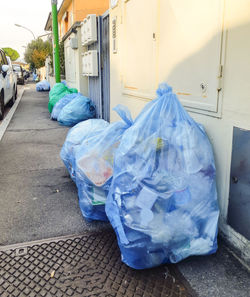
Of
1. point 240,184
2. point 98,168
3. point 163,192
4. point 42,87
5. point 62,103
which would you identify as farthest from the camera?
point 42,87

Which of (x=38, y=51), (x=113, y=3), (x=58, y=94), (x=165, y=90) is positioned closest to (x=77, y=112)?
(x=58, y=94)

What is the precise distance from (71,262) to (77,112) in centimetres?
500

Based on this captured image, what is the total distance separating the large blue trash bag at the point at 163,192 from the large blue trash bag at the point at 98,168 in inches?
18.3

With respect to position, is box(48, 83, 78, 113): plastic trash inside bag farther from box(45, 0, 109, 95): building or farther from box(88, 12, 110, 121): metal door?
box(88, 12, 110, 121): metal door

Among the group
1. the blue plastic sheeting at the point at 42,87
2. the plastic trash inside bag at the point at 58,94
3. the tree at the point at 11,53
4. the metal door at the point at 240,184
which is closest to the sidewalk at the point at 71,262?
the metal door at the point at 240,184

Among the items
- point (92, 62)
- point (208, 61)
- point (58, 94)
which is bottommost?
point (58, 94)

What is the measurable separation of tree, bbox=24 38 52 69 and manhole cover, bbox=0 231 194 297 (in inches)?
1294

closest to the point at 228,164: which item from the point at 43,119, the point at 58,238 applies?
the point at 58,238

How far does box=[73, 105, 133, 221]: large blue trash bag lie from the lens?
8.38 feet

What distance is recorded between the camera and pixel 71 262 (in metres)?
2.11

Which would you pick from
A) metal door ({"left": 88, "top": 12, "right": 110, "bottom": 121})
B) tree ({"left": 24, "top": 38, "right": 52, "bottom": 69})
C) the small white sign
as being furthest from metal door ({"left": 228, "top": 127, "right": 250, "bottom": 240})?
tree ({"left": 24, "top": 38, "right": 52, "bottom": 69})

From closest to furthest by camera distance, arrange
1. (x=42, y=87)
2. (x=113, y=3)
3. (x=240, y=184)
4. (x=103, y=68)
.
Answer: (x=240, y=184)
(x=113, y=3)
(x=103, y=68)
(x=42, y=87)

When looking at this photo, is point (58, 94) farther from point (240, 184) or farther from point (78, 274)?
point (240, 184)

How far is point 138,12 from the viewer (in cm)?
356
